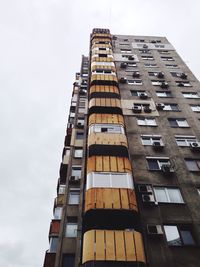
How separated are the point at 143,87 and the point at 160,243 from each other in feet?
54.7

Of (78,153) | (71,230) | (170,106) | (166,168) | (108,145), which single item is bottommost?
(71,230)

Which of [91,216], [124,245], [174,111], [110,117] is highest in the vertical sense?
[174,111]

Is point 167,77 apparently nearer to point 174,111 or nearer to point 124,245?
point 174,111

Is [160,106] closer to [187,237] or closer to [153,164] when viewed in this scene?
[153,164]

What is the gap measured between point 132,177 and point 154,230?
359 centimetres

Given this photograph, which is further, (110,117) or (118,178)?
(110,117)

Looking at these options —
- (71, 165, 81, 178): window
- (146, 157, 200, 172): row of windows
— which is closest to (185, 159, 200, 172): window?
(146, 157, 200, 172): row of windows

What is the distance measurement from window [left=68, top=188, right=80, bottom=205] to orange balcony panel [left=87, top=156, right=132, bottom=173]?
382cm

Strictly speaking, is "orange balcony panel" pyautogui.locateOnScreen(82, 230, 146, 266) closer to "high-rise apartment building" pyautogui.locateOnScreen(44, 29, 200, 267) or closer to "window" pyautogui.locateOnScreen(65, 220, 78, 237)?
"high-rise apartment building" pyautogui.locateOnScreen(44, 29, 200, 267)

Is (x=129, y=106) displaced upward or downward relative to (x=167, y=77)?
downward

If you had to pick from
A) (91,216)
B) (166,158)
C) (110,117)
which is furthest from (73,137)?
(91,216)

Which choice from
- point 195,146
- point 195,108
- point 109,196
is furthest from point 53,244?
point 195,108

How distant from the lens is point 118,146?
1667cm

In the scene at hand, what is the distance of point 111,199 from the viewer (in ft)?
42.2
